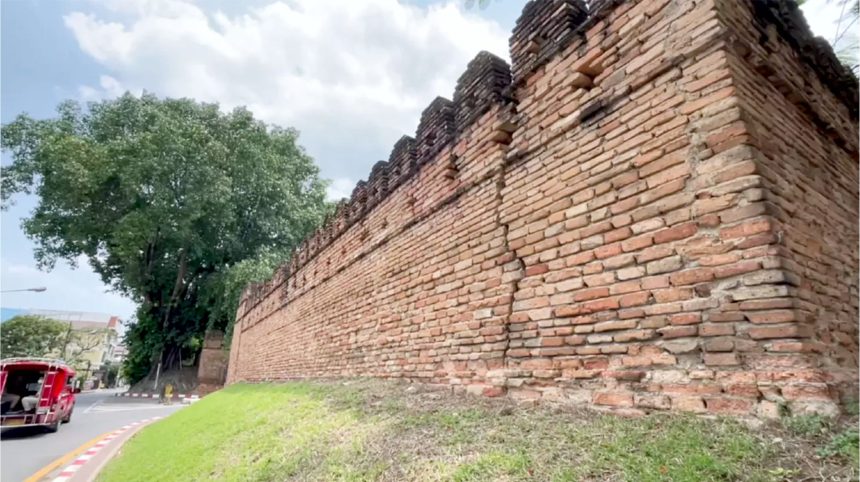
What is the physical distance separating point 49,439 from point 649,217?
12699 millimetres

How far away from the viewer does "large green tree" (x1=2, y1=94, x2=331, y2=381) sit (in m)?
19.6

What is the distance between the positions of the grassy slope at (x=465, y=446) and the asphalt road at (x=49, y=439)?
3028 mm

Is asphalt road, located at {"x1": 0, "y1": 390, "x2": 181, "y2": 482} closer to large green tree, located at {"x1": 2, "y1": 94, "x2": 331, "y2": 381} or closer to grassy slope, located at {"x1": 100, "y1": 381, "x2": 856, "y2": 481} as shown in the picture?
grassy slope, located at {"x1": 100, "y1": 381, "x2": 856, "y2": 481}

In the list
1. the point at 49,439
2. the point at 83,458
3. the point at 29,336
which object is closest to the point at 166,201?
the point at 49,439

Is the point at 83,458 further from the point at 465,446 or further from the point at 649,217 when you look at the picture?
the point at 649,217

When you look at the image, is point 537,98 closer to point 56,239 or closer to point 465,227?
point 465,227

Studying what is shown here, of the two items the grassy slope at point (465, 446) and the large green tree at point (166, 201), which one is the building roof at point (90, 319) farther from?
the grassy slope at point (465, 446)

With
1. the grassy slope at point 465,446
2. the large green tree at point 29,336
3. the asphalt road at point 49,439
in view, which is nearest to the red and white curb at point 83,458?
the asphalt road at point 49,439

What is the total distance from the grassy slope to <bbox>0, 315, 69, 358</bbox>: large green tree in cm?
4349

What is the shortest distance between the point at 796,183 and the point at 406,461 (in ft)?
9.57

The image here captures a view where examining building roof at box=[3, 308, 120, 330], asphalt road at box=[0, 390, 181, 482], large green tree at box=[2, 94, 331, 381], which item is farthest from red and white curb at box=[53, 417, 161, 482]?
building roof at box=[3, 308, 120, 330]

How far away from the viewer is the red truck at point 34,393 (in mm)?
9742

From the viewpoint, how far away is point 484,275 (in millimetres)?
3867

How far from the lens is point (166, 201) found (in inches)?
786
